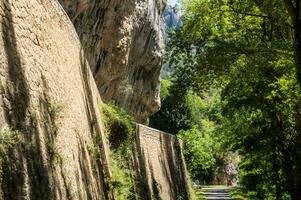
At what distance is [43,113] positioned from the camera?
780 cm

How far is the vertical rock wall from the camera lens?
1777cm

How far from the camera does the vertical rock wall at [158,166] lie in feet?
58.3

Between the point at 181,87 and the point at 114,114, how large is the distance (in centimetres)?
1427

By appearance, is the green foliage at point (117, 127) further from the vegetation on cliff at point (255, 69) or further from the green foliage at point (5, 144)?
the green foliage at point (5, 144)

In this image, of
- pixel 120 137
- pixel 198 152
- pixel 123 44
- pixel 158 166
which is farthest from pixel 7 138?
pixel 198 152

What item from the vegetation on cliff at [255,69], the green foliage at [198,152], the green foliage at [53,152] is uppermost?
the vegetation on cliff at [255,69]

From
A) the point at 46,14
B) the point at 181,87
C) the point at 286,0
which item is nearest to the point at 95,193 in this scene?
the point at 46,14

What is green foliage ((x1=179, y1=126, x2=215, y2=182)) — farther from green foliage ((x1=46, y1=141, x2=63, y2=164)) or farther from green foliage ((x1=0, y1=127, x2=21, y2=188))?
green foliage ((x1=0, y1=127, x2=21, y2=188))

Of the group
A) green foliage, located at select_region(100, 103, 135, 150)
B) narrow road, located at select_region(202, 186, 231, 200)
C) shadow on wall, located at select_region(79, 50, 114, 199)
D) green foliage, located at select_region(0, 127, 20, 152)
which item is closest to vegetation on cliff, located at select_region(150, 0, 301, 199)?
green foliage, located at select_region(100, 103, 135, 150)

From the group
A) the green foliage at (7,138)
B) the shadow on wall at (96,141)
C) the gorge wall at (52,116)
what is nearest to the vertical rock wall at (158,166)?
the gorge wall at (52,116)

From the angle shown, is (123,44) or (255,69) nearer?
(255,69)

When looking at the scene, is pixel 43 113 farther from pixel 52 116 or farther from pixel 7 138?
pixel 7 138

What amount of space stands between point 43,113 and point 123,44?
17079mm

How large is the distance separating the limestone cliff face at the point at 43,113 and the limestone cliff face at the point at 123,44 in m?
9.87
